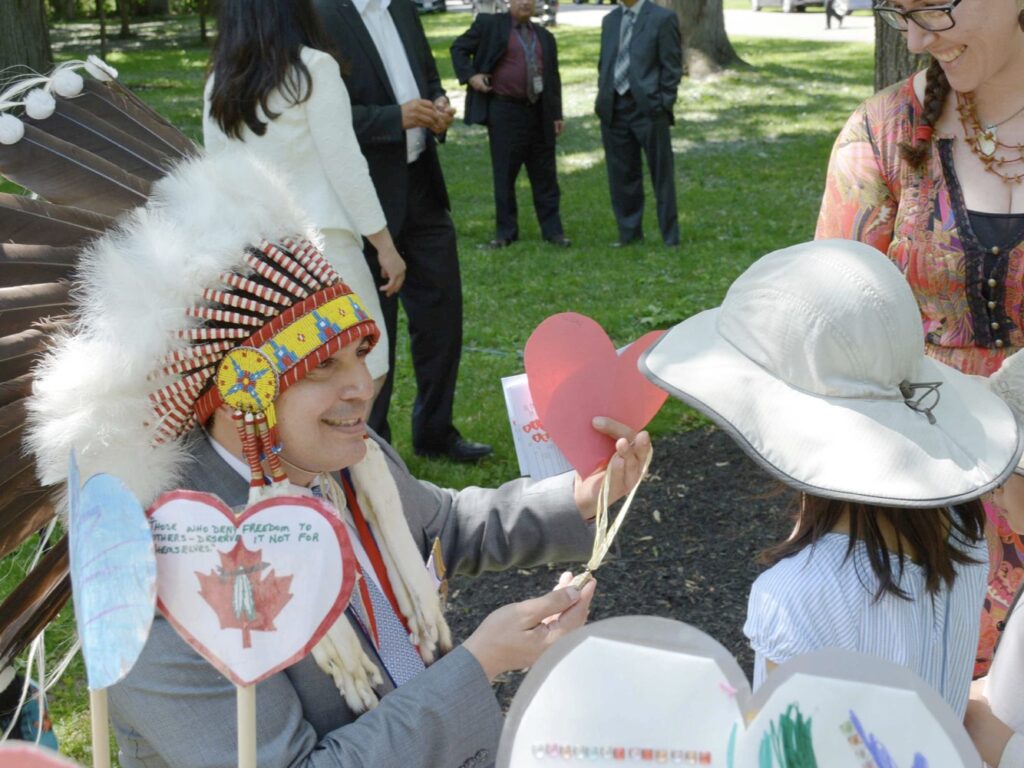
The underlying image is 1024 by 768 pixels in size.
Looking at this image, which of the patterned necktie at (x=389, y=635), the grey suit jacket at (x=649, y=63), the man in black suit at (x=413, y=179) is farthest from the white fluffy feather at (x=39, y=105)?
the grey suit jacket at (x=649, y=63)

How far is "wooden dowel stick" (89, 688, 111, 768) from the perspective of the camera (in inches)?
46.9

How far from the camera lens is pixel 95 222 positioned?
69.2 inches

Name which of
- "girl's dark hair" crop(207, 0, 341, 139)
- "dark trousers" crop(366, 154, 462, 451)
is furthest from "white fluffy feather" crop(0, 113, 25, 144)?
"dark trousers" crop(366, 154, 462, 451)

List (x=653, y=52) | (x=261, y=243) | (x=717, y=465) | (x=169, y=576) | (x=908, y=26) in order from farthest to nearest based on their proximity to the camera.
→ (x=653, y=52) < (x=717, y=465) < (x=908, y=26) < (x=261, y=243) < (x=169, y=576)

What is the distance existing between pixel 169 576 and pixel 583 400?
915 mm

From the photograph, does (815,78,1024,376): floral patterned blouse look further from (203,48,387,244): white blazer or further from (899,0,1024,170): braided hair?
(203,48,387,244): white blazer

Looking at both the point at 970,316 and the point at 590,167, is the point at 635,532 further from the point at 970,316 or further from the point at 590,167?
the point at 590,167

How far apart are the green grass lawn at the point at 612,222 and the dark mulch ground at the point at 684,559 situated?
0.52 m

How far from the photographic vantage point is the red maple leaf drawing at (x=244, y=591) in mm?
1224

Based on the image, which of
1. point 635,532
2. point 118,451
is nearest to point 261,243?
point 118,451

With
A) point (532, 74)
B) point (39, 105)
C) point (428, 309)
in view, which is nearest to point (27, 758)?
point (39, 105)

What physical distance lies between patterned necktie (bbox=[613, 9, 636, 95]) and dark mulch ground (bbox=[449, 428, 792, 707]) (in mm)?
4535

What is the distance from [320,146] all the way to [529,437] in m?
1.93

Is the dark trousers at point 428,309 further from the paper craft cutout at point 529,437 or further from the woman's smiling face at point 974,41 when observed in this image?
the woman's smiling face at point 974,41
